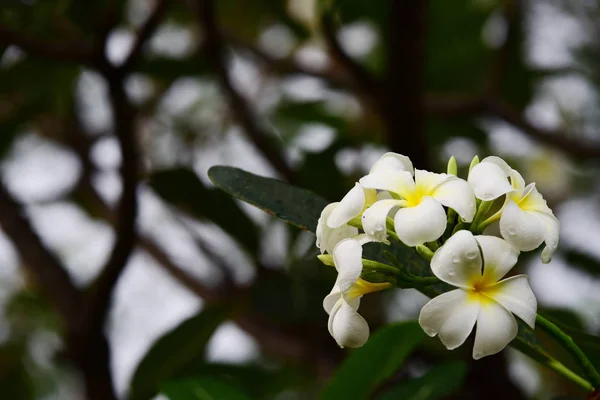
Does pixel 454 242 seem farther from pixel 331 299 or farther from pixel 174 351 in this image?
pixel 174 351

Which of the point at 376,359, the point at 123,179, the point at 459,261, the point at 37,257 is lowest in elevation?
the point at 37,257

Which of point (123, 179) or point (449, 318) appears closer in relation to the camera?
point (449, 318)

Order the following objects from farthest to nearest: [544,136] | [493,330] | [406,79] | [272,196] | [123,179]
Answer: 1. [544,136]
2. [406,79]
3. [123,179]
4. [272,196]
5. [493,330]

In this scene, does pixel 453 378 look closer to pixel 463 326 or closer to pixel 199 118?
pixel 463 326

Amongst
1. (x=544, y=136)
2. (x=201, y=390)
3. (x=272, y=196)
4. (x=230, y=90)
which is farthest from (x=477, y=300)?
(x=544, y=136)

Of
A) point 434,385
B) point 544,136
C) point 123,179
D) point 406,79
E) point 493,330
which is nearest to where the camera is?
point 493,330

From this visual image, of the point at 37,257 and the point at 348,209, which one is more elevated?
the point at 348,209
